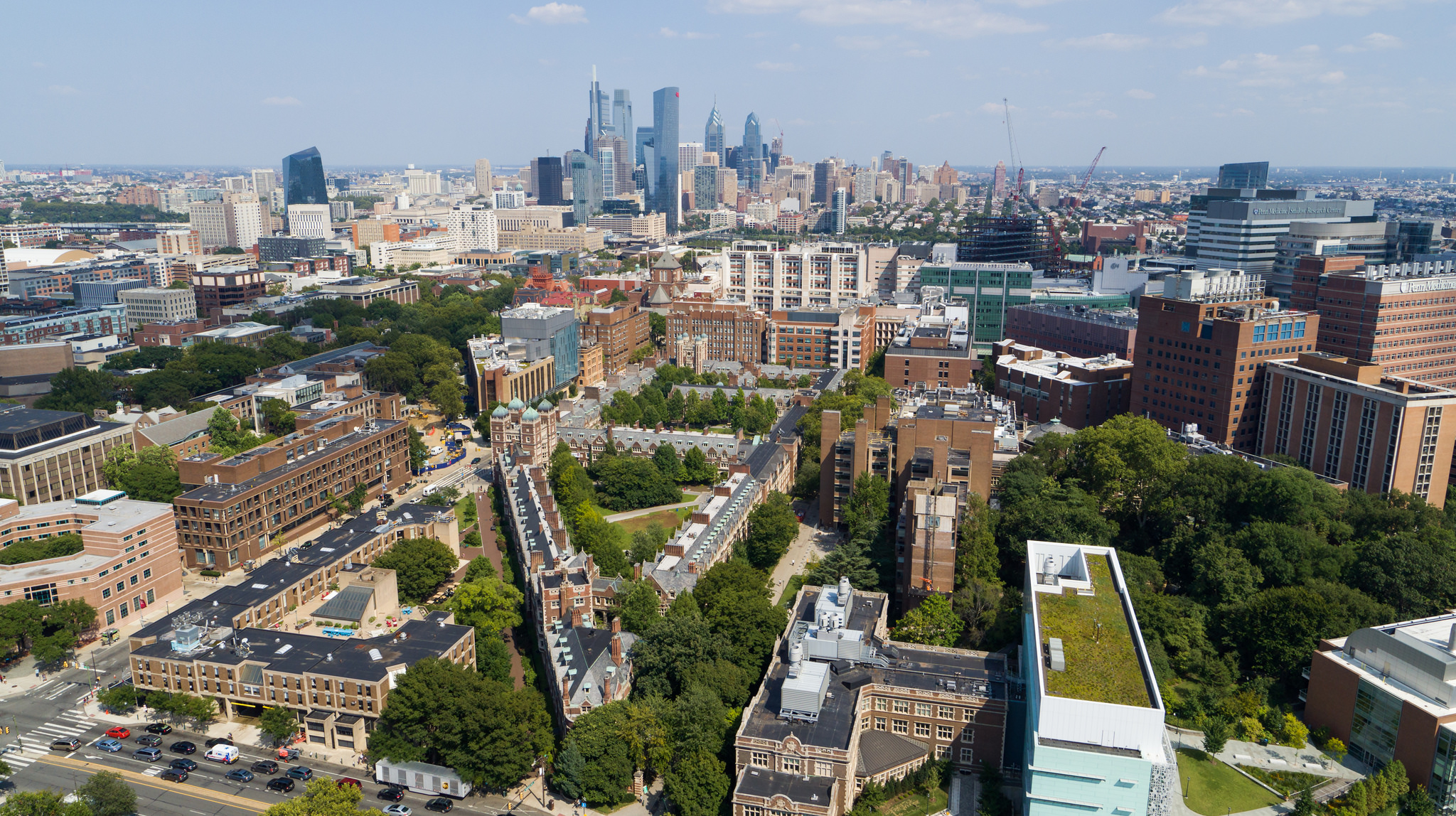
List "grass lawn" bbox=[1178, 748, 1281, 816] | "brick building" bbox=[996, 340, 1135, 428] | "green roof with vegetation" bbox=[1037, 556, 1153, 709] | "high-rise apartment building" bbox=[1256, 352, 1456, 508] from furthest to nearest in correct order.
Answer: "brick building" bbox=[996, 340, 1135, 428]
"high-rise apartment building" bbox=[1256, 352, 1456, 508]
"grass lawn" bbox=[1178, 748, 1281, 816]
"green roof with vegetation" bbox=[1037, 556, 1153, 709]

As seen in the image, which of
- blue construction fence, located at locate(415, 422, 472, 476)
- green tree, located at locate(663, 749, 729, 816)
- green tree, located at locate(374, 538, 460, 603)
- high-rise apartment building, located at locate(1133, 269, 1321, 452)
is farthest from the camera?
blue construction fence, located at locate(415, 422, 472, 476)

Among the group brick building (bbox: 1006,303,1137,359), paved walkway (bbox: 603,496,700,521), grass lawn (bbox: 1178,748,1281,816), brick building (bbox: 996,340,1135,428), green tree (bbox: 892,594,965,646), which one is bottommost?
grass lawn (bbox: 1178,748,1281,816)

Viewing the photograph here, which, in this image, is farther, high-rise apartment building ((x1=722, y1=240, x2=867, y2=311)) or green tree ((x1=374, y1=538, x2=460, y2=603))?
high-rise apartment building ((x1=722, y1=240, x2=867, y2=311))

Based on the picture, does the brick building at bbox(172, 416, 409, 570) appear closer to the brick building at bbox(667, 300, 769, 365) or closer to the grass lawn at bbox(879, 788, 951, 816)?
the brick building at bbox(667, 300, 769, 365)

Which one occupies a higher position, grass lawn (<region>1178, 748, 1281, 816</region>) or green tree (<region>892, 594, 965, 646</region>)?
green tree (<region>892, 594, 965, 646</region>)

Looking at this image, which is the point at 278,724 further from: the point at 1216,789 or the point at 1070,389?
the point at 1070,389

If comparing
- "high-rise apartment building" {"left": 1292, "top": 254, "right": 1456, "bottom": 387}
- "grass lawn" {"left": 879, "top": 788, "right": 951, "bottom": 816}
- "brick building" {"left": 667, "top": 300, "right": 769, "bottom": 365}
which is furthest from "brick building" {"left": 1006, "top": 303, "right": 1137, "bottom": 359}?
"grass lawn" {"left": 879, "top": 788, "right": 951, "bottom": 816}

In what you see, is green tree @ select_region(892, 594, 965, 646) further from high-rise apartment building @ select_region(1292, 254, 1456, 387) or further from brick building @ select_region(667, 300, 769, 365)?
brick building @ select_region(667, 300, 769, 365)
